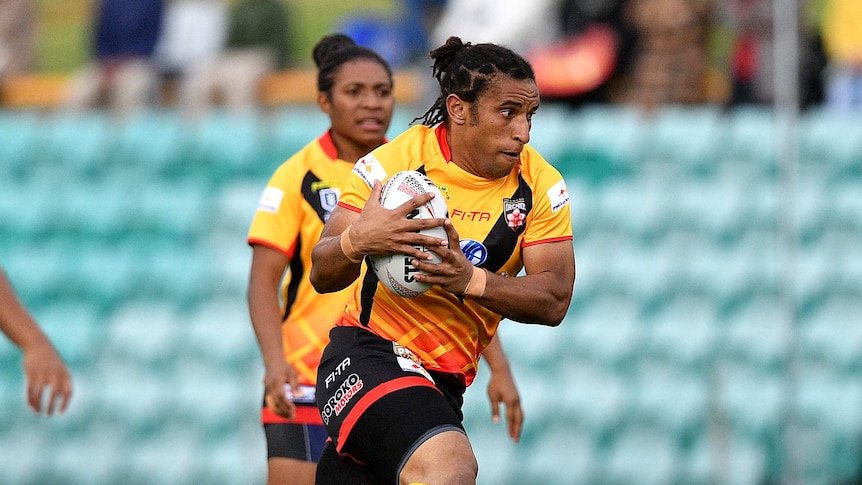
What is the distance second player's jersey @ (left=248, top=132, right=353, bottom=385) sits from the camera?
5.82 meters

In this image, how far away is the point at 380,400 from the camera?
Result: 14.9 feet

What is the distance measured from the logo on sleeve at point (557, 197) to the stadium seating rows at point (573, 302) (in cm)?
497

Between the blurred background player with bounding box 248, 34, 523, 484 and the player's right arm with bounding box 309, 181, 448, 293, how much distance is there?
1.14 meters

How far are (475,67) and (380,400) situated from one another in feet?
3.86

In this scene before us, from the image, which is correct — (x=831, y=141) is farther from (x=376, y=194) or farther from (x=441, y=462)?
(x=441, y=462)

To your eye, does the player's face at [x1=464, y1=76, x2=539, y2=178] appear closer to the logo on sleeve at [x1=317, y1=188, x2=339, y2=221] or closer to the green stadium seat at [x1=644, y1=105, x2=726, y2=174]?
the logo on sleeve at [x1=317, y1=188, x2=339, y2=221]

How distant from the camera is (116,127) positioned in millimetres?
10617

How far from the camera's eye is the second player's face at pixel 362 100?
19.1 ft

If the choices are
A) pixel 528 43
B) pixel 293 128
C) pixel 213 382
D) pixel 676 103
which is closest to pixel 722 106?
pixel 676 103

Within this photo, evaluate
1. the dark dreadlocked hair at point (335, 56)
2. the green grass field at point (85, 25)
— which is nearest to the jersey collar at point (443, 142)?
the dark dreadlocked hair at point (335, 56)

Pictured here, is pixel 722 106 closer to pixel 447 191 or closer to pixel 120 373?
pixel 120 373

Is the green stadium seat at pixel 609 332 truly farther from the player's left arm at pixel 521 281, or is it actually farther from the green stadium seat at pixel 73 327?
the player's left arm at pixel 521 281

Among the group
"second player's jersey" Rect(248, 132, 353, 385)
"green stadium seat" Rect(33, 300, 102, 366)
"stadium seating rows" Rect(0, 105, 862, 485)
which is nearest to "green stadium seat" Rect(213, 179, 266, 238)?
"stadium seating rows" Rect(0, 105, 862, 485)

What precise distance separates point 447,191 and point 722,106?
6.09 m
